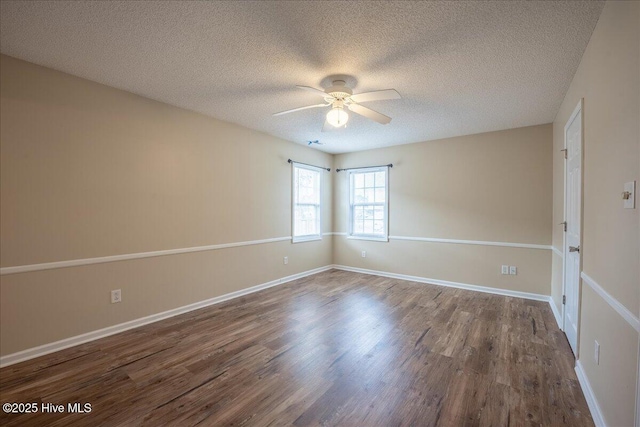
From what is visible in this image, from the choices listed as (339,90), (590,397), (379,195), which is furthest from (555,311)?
(339,90)

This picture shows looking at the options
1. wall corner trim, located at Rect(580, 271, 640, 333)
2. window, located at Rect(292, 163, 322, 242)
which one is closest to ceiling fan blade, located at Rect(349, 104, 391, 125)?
wall corner trim, located at Rect(580, 271, 640, 333)

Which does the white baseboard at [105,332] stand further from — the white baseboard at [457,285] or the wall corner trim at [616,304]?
the wall corner trim at [616,304]

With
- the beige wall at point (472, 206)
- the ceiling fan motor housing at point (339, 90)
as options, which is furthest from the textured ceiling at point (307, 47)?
the beige wall at point (472, 206)

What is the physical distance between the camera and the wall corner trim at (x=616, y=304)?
1.24 m

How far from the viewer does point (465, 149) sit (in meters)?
4.57

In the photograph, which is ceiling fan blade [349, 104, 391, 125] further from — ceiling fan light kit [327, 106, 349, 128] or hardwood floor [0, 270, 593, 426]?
hardwood floor [0, 270, 593, 426]

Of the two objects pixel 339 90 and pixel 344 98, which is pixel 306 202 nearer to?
pixel 344 98

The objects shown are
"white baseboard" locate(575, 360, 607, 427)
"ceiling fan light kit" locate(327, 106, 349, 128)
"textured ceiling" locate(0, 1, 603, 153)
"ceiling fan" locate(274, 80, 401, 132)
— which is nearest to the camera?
"white baseboard" locate(575, 360, 607, 427)

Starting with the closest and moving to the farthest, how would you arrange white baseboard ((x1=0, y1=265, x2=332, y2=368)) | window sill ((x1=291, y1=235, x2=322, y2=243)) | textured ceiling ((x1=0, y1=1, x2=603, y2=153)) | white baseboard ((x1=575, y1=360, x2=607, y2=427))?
white baseboard ((x1=575, y1=360, x2=607, y2=427))
textured ceiling ((x1=0, y1=1, x2=603, y2=153))
white baseboard ((x1=0, y1=265, x2=332, y2=368))
window sill ((x1=291, y1=235, x2=322, y2=243))

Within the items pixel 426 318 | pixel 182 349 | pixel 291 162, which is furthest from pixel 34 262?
pixel 426 318

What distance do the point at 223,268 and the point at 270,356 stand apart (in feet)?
5.91

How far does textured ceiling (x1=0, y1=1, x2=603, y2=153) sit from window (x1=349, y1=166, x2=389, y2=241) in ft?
7.53

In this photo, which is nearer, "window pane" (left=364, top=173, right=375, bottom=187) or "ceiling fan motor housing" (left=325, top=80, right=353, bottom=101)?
"ceiling fan motor housing" (left=325, top=80, right=353, bottom=101)

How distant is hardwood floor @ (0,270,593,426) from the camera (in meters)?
1.77
